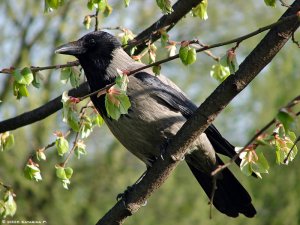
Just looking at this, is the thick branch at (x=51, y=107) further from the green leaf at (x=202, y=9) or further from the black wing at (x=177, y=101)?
the black wing at (x=177, y=101)

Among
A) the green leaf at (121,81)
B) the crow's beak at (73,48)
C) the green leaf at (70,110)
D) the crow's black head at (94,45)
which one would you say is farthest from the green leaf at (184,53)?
the crow's black head at (94,45)

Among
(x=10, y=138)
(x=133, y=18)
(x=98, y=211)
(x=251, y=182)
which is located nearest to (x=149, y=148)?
(x=10, y=138)

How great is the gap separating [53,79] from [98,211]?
2.42 m

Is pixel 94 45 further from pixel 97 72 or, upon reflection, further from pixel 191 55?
pixel 191 55

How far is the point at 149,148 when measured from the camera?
481cm

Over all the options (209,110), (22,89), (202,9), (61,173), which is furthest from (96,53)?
(209,110)

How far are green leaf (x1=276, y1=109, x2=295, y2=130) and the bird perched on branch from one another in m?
2.21

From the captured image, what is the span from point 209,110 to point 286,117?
35.6 inches

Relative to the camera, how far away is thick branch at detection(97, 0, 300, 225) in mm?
3107

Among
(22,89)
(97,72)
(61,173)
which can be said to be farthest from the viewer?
(97,72)

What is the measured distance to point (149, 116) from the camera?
15.3 ft

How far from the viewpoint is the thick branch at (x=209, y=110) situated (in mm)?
3107

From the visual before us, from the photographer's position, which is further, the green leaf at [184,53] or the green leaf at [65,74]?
the green leaf at [65,74]

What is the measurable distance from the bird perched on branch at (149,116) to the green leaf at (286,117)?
221 cm
